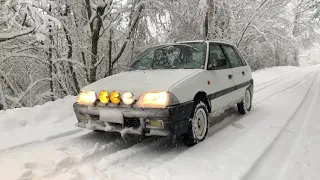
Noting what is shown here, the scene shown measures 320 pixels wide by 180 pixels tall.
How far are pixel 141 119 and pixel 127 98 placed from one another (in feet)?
1.08

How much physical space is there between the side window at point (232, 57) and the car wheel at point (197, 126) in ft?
5.82

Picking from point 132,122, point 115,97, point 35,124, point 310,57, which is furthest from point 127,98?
point 310,57

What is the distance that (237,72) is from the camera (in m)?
6.04

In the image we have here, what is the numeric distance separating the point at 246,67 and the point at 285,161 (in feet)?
11.5

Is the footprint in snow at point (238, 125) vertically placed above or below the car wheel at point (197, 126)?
below

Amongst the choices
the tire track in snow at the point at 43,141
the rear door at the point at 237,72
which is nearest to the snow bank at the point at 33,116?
the tire track in snow at the point at 43,141

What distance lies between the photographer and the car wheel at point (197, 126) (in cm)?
418

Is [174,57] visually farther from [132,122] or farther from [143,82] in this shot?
[132,122]

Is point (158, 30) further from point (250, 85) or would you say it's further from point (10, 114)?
point (10, 114)

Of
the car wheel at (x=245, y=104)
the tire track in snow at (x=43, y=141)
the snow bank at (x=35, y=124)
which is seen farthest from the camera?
the car wheel at (x=245, y=104)

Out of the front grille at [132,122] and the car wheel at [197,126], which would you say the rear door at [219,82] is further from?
the front grille at [132,122]

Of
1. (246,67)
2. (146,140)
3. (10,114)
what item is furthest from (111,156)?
(246,67)

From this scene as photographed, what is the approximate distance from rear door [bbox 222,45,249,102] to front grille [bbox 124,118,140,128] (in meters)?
2.47

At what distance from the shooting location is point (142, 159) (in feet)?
12.3
